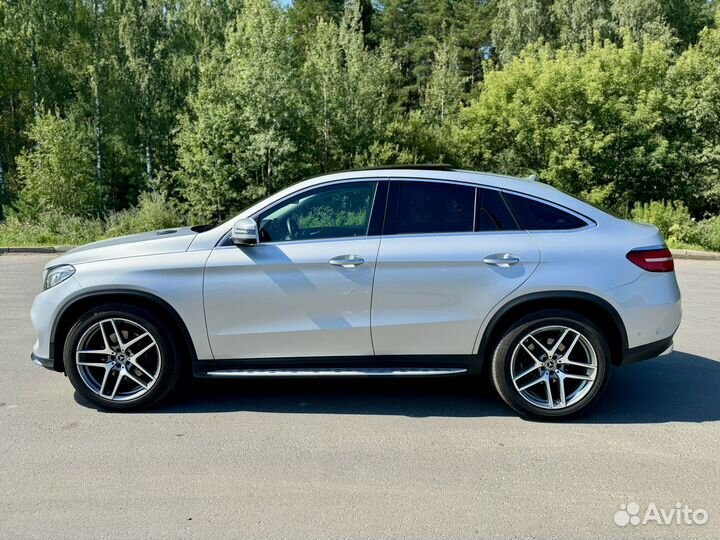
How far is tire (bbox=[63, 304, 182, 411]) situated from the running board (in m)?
0.38

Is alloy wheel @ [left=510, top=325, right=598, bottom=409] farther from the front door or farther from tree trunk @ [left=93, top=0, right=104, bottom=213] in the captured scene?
tree trunk @ [left=93, top=0, right=104, bottom=213]

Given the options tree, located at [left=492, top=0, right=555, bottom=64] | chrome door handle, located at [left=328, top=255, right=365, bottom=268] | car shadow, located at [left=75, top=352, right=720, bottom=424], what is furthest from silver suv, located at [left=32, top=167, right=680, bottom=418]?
tree, located at [left=492, top=0, right=555, bottom=64]

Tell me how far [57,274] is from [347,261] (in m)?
2.13

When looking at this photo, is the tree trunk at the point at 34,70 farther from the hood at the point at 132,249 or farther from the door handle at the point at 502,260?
the door handle at the point at 502,260

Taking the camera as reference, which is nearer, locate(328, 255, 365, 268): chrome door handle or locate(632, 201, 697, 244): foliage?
locate(328, 255, 365, 268): chrome door handle

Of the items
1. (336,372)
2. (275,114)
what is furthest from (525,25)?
(336,372)

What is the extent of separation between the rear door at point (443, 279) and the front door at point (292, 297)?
0.44 feet

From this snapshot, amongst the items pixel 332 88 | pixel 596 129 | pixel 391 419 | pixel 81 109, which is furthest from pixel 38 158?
pixel 391 419

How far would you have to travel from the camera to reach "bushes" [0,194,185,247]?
56.6 ft

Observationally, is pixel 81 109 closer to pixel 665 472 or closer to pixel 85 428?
pixel 85 428

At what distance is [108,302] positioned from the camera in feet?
14.5

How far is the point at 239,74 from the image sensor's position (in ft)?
74.8

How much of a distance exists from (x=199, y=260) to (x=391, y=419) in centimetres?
178

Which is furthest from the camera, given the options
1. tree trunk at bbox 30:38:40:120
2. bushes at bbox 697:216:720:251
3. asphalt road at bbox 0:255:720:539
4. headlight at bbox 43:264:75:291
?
tree trunk at bbox 30:38:40:120
